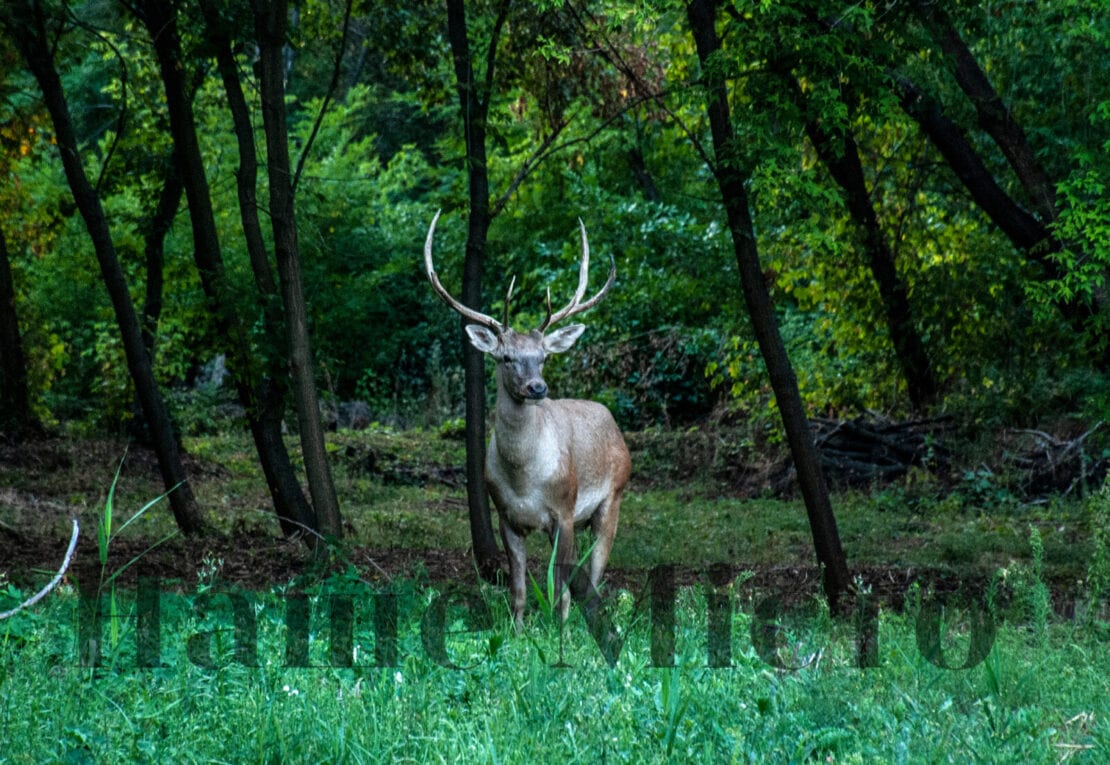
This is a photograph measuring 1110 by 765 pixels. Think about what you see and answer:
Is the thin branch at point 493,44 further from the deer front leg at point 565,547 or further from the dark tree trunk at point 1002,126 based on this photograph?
the dark tree trunk at point 1002,126

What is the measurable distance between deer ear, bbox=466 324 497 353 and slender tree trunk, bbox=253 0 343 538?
151cm

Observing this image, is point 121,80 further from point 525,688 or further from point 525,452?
point 525,688

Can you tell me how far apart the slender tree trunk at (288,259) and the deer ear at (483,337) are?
1.51 meters

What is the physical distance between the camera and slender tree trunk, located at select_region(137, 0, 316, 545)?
10609 mm

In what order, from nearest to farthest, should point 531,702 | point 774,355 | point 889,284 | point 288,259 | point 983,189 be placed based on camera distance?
point 531,702
point 774,355
point 288,259
point 983,189
point 889,284

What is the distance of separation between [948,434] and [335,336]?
12.2 metres

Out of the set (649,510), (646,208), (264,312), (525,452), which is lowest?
(649,510)

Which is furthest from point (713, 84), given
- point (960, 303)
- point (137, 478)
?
point (137, 478)

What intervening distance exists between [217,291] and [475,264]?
2.00 m

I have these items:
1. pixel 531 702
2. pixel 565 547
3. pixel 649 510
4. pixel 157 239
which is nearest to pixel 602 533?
pixel 565 547

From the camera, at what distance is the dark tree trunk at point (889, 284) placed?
45.3 feet

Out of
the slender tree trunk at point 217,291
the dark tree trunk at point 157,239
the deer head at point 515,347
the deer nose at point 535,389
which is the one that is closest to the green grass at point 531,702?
the deer nose at point 535,389

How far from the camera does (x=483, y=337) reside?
336 inches

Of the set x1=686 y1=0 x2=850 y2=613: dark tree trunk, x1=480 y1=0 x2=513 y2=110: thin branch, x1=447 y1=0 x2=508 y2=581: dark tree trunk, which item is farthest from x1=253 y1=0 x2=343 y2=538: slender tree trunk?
x1=686 y1=0 x2=850 y2=613: dark tree trunk
